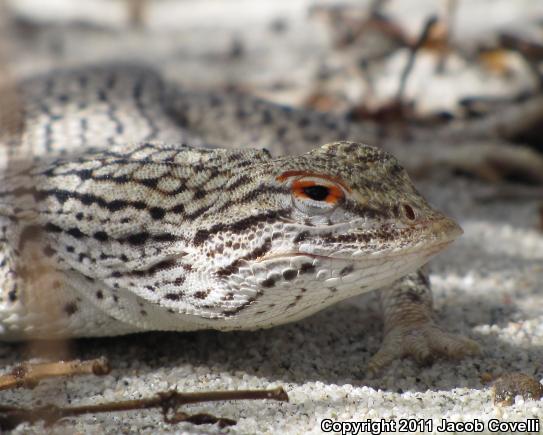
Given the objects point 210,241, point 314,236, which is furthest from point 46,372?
point 314,236

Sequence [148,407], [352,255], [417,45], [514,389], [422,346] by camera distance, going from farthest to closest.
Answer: [417,45] < [422,346] < [514,389] < [352,255] < [148,407]

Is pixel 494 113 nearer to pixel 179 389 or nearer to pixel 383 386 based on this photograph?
pixel 383 386

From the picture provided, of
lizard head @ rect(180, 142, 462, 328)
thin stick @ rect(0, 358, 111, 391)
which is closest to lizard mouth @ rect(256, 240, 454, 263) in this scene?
lizard head @ rect(180, 142, 462, 328)

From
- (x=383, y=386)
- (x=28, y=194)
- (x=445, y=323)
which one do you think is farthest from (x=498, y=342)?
(x=28, y=194)

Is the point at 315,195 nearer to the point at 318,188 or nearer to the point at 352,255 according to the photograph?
the point at 318,188

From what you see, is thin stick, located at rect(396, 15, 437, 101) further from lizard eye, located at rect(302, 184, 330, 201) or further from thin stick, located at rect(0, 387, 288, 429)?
thin stick, located at rect(0, 387, 288, 429)

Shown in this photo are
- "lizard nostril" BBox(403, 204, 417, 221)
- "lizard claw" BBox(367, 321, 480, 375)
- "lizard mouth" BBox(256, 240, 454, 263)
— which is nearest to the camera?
"lizard mouth" BBox(256, 240, 454, 263)
